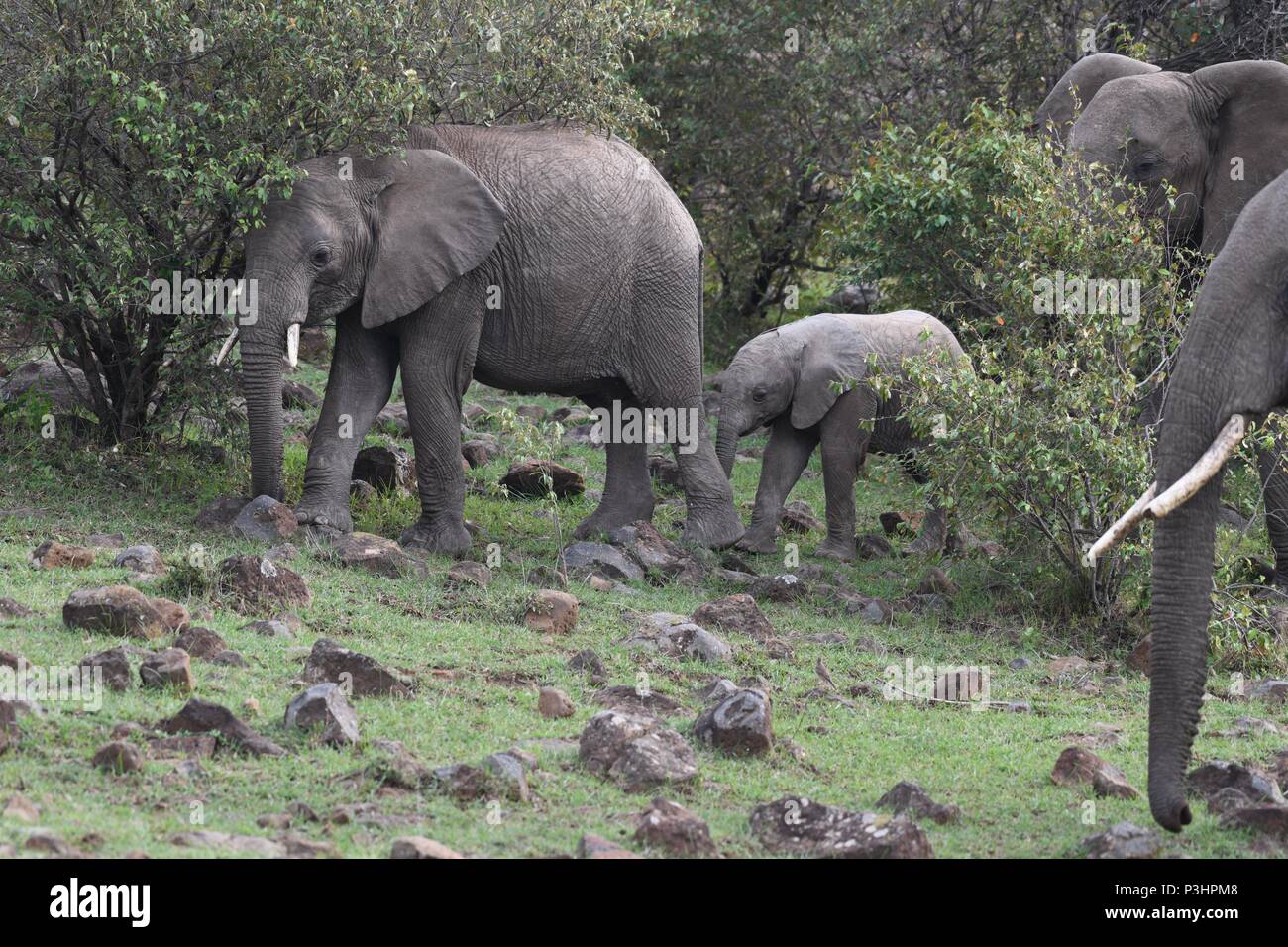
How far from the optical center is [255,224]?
12.0 meters

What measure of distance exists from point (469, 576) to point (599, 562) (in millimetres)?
1300

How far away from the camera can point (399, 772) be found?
693 cm

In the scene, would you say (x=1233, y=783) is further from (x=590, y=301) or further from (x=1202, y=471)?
(x=590, y=301)

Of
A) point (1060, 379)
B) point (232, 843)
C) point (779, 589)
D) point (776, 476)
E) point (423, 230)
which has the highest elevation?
point (423, 230)

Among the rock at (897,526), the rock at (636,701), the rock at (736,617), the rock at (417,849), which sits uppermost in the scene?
the rock at (897,526)

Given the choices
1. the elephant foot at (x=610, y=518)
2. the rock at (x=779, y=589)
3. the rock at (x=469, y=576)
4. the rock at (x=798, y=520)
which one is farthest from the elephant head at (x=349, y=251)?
the rock at (x=798, y=520)

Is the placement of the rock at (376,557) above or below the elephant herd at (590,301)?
below

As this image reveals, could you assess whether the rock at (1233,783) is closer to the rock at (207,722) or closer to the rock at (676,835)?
the rock at (676,835)

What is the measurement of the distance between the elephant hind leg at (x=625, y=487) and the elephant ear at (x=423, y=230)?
7.44 feet

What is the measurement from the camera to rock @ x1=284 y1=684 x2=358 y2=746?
7.40 meters

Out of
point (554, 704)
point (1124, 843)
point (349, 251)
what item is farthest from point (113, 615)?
point (1124, 843)

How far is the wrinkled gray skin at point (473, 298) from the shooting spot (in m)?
12.2

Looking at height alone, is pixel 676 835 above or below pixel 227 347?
below

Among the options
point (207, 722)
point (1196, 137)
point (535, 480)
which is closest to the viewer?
point (207, 722)
